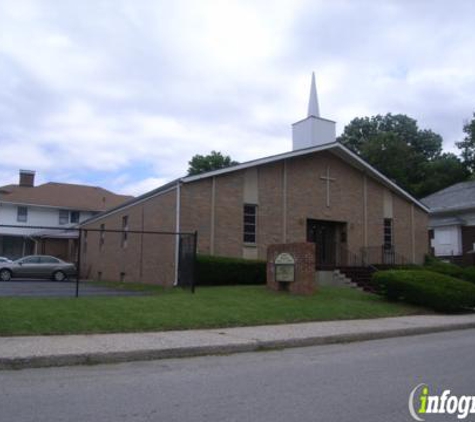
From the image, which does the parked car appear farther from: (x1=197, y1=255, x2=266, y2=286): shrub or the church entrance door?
the church entrance door

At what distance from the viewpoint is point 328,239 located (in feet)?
88.5

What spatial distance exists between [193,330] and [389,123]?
6012cm

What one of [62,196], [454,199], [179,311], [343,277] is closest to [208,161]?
[62,196]

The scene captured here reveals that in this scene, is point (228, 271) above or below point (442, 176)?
below

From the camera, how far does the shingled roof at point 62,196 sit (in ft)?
151

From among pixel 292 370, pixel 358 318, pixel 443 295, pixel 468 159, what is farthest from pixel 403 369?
pixel 468 159

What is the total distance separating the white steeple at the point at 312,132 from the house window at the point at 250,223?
5720 mm

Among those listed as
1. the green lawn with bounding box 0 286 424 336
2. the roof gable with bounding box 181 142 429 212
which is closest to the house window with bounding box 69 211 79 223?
the roof gable with bounding box 181 142 429 212

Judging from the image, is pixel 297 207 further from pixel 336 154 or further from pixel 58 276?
pixel 58 276

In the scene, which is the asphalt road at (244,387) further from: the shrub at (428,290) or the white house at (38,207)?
the white house at (38,207)

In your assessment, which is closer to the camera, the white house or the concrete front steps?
the concrete front steps

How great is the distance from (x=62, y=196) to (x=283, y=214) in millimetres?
28864

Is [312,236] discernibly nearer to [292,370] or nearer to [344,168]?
[344,168]

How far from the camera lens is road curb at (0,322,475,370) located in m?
8.31
